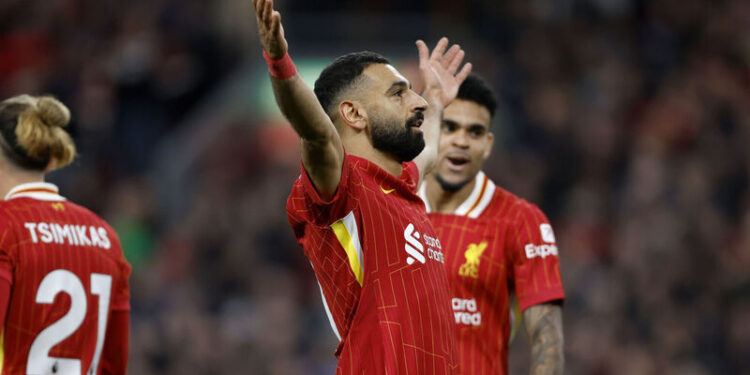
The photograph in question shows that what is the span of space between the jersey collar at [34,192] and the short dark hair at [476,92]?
2215 mm

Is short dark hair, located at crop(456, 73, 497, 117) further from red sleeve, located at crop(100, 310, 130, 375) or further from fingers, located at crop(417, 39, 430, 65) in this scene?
red sleeve, located at crop(100, 310, 130, 375)

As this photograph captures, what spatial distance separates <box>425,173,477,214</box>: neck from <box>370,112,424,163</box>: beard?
5.16ft

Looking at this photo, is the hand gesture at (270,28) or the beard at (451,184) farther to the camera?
the beard at (451,184)

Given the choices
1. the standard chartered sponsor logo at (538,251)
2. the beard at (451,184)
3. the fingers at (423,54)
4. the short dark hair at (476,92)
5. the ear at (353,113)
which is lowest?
the standard chartered sponsor logo at (538,251)

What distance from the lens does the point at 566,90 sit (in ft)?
44.3

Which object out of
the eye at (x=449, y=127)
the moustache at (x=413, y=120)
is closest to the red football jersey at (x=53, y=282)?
the moustache at (x=413, y=120)

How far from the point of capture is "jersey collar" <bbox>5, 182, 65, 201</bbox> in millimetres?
4863

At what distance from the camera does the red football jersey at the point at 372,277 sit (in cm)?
398

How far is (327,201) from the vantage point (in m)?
3.86

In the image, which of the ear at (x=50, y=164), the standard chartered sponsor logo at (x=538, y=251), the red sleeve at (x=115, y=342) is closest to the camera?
the ear at (x=50, y=164)

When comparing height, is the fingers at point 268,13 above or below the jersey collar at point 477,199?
above

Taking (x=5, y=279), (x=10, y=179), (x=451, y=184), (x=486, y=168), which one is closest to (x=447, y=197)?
(x=451, y=184)

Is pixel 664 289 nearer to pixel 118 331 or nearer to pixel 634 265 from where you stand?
pixel 634 265

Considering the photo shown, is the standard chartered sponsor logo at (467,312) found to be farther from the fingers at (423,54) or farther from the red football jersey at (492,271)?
the fingers at (423,54)
